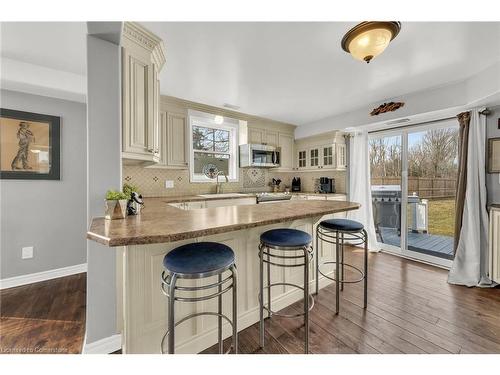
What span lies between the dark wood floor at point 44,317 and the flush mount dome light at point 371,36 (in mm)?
2999

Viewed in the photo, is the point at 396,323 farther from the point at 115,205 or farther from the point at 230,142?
the point at 230,142

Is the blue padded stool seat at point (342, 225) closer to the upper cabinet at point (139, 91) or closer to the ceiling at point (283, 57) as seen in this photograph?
the ceiling at point (283, 57)

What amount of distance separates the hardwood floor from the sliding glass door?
3.26 feet

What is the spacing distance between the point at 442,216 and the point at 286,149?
2.95 meters

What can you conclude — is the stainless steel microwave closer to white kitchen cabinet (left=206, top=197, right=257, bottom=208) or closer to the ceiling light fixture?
the ceiling light fixture

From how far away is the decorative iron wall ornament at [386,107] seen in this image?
3.13 m

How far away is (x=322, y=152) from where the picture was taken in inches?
174

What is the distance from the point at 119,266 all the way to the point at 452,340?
100 inches

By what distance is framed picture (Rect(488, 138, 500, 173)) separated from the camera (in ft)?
8.30

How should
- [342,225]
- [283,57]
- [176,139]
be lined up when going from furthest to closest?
[176,139], [283,57], [342,225]

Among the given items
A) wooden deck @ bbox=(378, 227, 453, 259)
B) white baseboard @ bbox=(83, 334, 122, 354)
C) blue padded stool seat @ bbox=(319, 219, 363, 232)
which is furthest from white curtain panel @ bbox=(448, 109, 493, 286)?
white baseboard @ bbox=(83, 334, 122, 354)

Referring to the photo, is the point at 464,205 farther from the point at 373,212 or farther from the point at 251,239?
the point at 251,239

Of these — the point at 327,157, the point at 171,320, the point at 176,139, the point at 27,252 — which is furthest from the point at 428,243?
the point at 27,252
